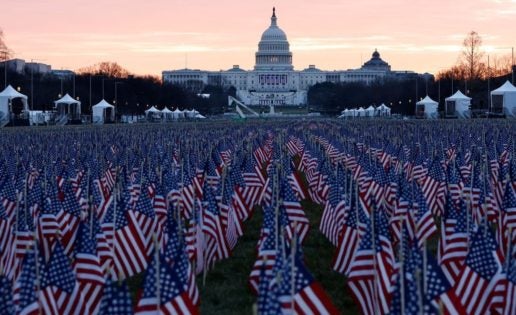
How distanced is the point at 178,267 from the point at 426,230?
592 centimetres

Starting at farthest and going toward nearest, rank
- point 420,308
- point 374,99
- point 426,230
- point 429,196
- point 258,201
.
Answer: point 374,99 < point 258,201 < point 429,196 < point 426,230 < point 420,308

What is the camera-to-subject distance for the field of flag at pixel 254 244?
28.0 ft

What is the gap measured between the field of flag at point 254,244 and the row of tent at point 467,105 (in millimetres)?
68333

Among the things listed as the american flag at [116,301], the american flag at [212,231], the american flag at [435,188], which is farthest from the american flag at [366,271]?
the american flag at [435,188]

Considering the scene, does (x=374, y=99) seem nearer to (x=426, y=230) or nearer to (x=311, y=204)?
(x=311, y=204)

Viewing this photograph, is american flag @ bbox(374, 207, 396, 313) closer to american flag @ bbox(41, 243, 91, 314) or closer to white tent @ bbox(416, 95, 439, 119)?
american flag @ bbox(41, 243, 91, 314)

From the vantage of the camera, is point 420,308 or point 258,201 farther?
point 258,201

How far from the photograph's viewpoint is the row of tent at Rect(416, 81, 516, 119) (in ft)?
303

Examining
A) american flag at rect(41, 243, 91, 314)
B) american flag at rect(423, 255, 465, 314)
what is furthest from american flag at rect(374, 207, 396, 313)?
american flag at rect(41, 243, 91, 314)

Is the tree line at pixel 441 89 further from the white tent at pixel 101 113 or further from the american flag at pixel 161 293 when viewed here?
the american flag at pixel 161 293

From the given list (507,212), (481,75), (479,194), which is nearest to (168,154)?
(479,194)

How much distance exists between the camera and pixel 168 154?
1174 inches

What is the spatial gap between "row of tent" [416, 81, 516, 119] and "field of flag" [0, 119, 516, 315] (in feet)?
224

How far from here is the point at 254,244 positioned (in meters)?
18.5
